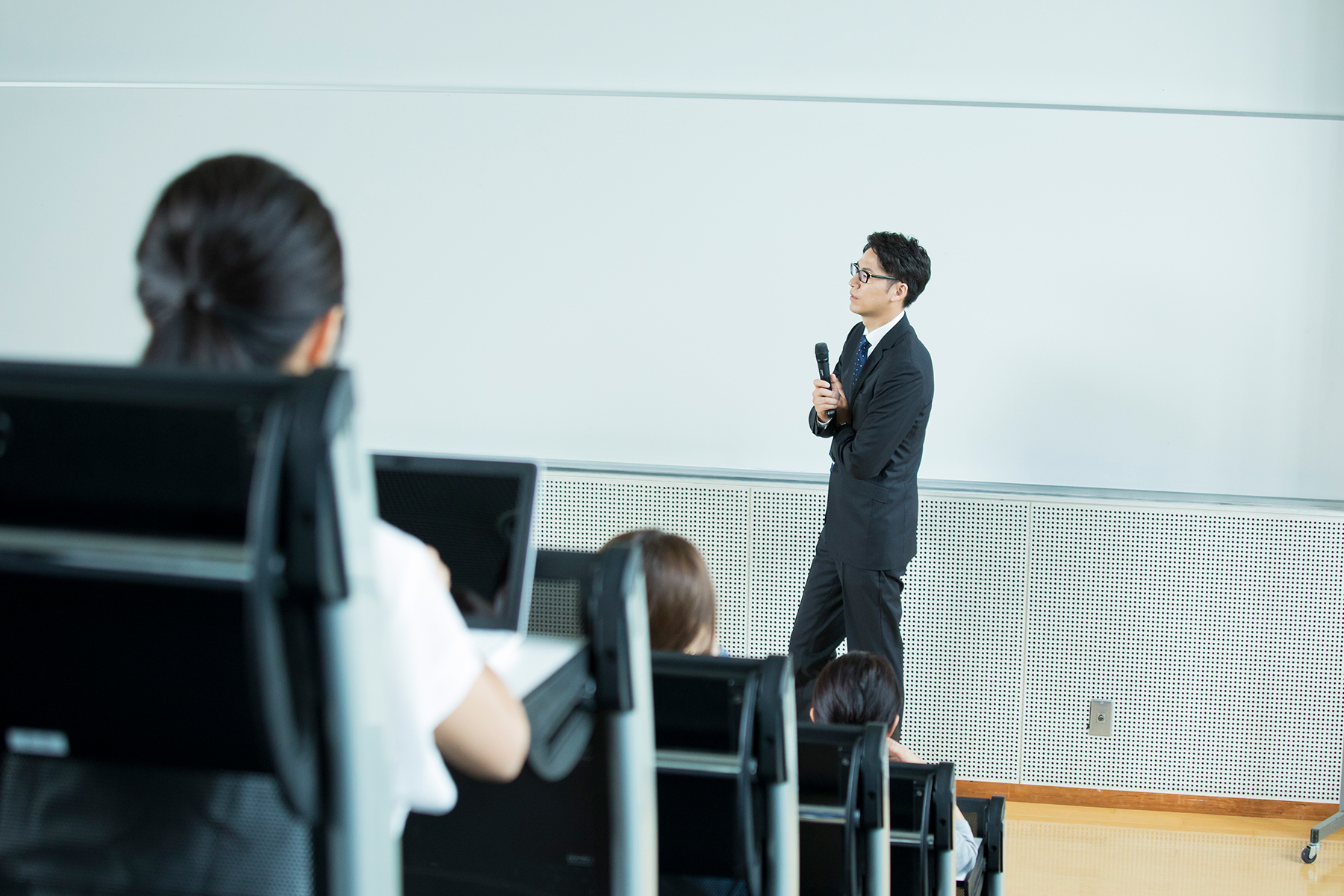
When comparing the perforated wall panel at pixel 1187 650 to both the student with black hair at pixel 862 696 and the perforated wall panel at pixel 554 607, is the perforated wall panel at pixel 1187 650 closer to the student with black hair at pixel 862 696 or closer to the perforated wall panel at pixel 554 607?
the student with black hair at pixel 862 696

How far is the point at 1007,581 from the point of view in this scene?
3.39 m

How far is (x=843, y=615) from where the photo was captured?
11.0 feet

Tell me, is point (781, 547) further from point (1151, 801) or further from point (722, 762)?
point (722, 762)

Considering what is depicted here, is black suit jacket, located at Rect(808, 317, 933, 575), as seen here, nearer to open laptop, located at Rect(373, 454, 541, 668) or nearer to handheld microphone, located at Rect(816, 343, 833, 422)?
handheld microphone, located at Rect(816, 343, 833, 422)

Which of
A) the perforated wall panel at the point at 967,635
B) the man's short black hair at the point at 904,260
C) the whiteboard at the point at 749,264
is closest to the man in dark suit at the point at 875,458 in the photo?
the man's short black hair at the point at 904,260

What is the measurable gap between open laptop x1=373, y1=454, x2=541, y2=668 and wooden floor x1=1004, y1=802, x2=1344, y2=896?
7.11ft

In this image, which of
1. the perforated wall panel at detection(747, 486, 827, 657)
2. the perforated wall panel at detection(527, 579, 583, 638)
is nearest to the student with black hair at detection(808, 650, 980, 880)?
the perforated wall panel at detection(527, 579, 583, 638)

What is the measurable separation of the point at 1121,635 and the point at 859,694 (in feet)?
5.64

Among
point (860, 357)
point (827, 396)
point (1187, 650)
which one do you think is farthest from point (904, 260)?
point (1187, 650)

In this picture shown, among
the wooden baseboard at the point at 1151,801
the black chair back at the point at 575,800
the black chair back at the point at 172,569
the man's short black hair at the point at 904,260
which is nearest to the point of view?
the black chair back at the point at 172,569

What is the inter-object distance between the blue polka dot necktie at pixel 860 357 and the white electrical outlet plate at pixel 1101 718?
1350 millimetres

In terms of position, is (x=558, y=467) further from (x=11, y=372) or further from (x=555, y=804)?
(x=11, y=372)

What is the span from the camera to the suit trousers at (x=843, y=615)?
3.19 metres

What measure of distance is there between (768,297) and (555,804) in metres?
2.69
